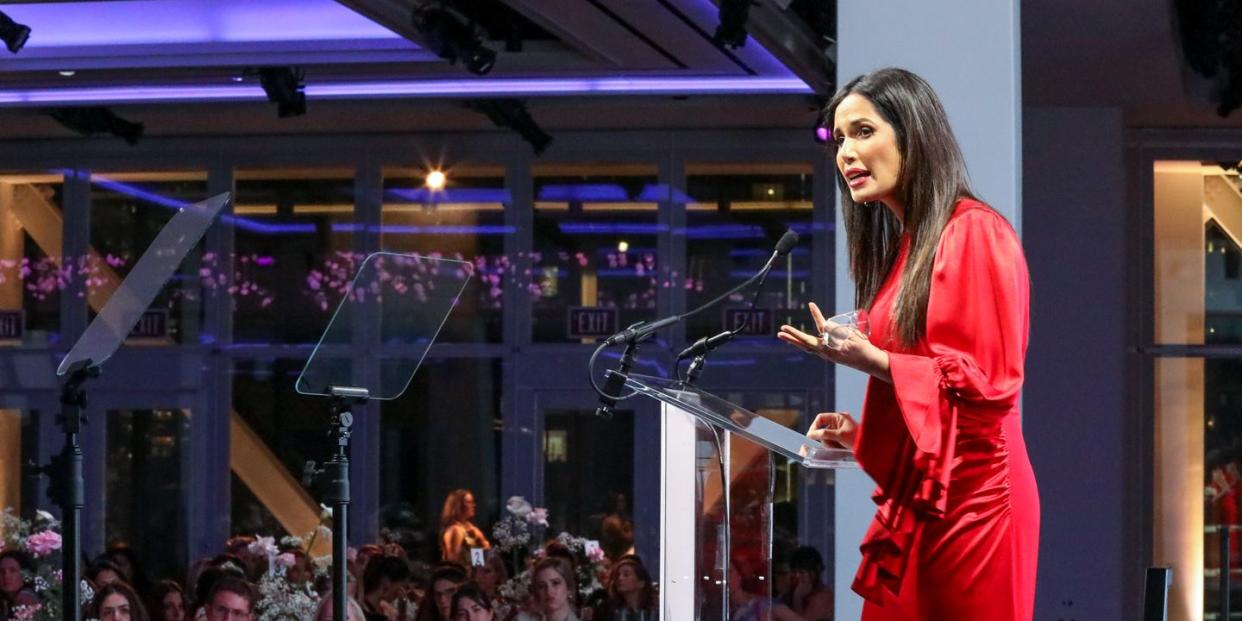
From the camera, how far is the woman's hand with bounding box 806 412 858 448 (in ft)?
6.41

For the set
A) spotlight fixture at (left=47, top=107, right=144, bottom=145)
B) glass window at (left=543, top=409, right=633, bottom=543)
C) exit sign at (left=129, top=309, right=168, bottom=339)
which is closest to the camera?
spotlight fixture at (left=47, top=107, right=144, bottom=145)

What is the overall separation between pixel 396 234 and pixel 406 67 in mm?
1868

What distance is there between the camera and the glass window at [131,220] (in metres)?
9.54

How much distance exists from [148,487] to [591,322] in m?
2.79

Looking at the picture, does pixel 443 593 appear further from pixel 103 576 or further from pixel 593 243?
pixel 593 243

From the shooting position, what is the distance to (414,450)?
929 centimetres

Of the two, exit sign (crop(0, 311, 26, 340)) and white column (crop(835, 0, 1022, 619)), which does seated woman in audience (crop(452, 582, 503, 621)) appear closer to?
white column (crop(835, 0, 1022, 619))

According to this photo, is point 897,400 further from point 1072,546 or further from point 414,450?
point 414,450

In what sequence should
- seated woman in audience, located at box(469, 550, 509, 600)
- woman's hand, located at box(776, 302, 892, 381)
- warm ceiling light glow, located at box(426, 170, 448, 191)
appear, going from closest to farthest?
1. woman's hand, located at box(776, 302, 892, 381)
2. seated woman in audience, located at box(469, 550, 509, 600)
3. warm ceiling light glow, located at box(426, 170, 448, 191)

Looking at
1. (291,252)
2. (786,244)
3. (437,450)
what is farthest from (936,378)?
(291,252)

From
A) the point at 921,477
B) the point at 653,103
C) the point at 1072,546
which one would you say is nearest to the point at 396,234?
the point at 653,103

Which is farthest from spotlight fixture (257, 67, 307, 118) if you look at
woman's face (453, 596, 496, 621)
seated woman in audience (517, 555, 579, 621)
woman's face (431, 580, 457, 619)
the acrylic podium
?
the acrylic podium

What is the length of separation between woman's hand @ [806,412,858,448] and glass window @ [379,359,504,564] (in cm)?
724

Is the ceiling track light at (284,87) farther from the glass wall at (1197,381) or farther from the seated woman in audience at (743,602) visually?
the seated woman in audience at (743,602)
